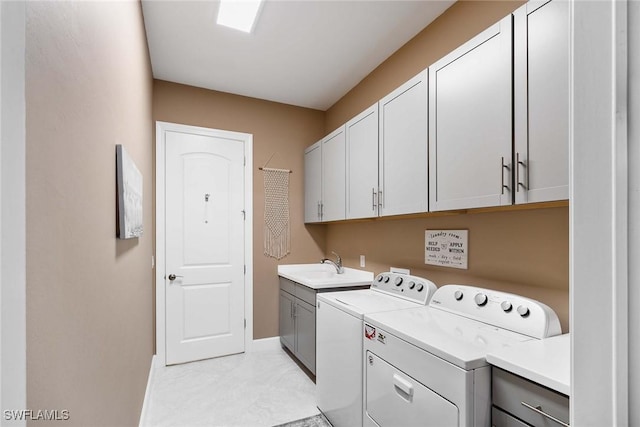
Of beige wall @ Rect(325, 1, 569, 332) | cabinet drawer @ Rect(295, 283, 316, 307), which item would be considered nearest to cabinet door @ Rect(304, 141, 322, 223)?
beige wall @ Rect(325, 1, 569, 332)

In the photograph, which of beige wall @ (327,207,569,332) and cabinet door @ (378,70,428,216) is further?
cabinet door @ (378,70,428,216)

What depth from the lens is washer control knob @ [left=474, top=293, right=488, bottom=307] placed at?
1.64 metres

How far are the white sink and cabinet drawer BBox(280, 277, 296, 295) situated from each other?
0.05m

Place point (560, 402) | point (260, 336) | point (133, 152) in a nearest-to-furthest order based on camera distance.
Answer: point (560, 402) → point (133, 152) → point (260, 336)

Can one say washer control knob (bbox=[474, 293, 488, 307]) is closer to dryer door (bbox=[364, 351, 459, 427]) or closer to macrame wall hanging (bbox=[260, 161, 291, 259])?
dryer door (bbox=[364, 351, 459, 427])

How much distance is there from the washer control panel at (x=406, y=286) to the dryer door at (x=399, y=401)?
59 centimetres

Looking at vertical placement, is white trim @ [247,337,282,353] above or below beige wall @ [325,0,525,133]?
below

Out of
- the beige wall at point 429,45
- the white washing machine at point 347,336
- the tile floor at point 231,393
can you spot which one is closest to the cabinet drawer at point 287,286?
the tile floor at point 231,393

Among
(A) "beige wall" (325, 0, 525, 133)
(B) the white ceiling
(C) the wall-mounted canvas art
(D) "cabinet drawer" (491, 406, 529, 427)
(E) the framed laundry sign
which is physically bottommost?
(D) "cabinet drawer" (491, 406, 529, 427)

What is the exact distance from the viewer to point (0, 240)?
15.5 inches

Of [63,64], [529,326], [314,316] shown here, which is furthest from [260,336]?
[63,64]

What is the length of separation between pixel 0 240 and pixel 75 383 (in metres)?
0.58
